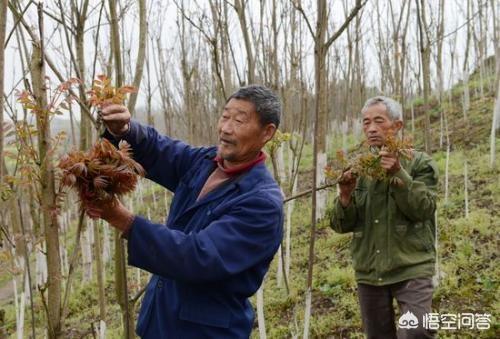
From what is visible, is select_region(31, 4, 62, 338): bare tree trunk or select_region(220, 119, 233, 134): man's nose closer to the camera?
select_region(31, 4, 62, 338): bare tree trunk

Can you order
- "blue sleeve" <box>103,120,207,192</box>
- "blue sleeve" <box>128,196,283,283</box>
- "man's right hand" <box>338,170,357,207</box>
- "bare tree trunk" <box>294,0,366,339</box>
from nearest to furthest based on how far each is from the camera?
1. "blue sleeve" <box>128,196,283,283</box>
2. "blue sleeve" <box>103,120,207,192</box>
3. "bare tree trunk" <box>294,0,366,339</box>
4. "man's right hand" <box>338,170,357,207</box>

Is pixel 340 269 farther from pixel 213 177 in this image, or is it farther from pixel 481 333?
pixel 213 177

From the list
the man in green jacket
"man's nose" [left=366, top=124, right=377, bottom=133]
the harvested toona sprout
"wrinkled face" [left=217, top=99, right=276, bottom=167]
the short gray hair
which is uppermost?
the short gray hair

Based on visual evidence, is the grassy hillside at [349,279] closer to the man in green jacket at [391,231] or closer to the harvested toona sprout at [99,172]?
the man in green jacket at [391,231]

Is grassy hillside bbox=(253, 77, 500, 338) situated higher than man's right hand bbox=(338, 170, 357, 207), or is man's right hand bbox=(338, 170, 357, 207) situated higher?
man's right hand bbox=(338, 170, 357, 207)

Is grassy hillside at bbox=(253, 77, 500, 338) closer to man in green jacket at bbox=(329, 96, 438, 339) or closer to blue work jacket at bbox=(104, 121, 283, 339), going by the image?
man in green jacket at bbox=(329, 96, 438, 339)

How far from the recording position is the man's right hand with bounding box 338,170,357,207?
7.52 ft

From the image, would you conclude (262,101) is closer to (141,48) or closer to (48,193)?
(141,48)

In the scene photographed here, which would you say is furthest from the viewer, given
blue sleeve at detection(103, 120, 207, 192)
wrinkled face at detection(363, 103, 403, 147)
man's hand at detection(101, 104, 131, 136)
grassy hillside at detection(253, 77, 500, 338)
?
grassy hillside at detection(253, 77, 500, 338)

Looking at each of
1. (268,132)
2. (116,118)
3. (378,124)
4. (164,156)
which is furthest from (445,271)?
(116,118)

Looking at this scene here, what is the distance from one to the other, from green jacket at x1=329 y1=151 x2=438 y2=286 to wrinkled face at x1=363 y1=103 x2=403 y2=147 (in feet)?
0.68

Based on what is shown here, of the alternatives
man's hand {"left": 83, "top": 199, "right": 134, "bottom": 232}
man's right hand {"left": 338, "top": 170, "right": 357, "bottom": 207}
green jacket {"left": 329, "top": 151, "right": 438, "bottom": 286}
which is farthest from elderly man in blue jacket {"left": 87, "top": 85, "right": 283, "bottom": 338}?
green jacket {"left": 329, "top": 151, "right": 438, "bottom": 286}

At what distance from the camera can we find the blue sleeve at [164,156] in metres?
1.93

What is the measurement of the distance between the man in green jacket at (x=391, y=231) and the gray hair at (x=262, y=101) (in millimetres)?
660
